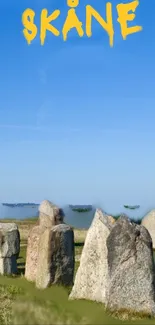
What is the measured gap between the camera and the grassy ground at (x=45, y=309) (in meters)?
14.4

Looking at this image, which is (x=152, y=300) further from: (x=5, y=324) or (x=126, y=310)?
(x=5, y=324)

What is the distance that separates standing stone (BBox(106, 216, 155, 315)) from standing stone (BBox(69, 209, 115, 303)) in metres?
1.27

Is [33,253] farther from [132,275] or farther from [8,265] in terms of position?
[132,275]

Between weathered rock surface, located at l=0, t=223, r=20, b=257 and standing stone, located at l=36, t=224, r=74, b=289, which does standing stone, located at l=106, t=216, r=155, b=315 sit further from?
weathered rock surface, located at l=0, t=223, r=20, b=257

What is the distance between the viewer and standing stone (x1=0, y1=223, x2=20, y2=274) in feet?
76.0

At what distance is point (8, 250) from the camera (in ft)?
76.4

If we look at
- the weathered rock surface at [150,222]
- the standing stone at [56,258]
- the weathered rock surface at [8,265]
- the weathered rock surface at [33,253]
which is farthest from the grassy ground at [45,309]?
the weathered rock surface at [150,222]

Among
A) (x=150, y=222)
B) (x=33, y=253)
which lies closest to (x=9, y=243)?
(x=33, y=253)

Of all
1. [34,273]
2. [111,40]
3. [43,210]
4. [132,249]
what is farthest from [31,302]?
[43,210]

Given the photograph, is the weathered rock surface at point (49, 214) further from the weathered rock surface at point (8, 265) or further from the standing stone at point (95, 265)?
the standing stone at point (95, 265)

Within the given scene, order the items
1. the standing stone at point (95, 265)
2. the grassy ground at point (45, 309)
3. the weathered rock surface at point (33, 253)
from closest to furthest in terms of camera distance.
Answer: the grassy ground at point (45, 309) → the standing stone at point (95, 265) → the weathered rock surface at point (33, 253)

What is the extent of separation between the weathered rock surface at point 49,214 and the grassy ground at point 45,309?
27.1ft

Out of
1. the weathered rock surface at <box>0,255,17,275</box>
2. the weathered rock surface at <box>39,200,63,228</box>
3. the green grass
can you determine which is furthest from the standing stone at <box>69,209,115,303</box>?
the weathered rock surface at <box>39,200,63,228</box>

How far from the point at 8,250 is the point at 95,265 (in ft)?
22.1
